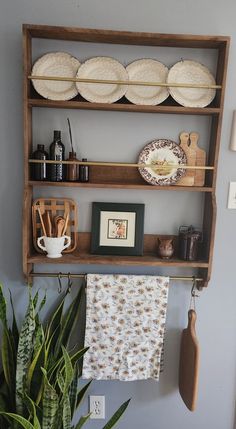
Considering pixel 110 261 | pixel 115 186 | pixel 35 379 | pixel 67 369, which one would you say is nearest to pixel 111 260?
pixel 110 261

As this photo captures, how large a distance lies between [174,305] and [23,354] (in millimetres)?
681

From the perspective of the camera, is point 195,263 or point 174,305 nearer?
point 195,263

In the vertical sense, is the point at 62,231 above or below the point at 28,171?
below

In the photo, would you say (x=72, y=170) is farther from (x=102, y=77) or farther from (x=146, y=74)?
(x=146, y=74)

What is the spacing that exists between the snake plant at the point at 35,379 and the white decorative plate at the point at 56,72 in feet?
2.59

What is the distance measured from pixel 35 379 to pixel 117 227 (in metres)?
0.67

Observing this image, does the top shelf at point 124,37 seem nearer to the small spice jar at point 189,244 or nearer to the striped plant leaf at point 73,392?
the small spice jar at point 189,244

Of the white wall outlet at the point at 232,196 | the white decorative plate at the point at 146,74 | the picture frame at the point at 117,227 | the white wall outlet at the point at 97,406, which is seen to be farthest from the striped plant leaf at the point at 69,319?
the white decorative plate at the point at 146,74

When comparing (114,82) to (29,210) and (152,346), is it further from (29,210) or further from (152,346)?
(152,346)

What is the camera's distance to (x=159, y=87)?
4.47ft

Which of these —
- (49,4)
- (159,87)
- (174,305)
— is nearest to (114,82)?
(159,87)

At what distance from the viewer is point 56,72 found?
1366 millimetres

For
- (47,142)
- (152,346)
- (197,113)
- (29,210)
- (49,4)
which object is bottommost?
(152,346)

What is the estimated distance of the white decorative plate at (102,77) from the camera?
135 centimetres
